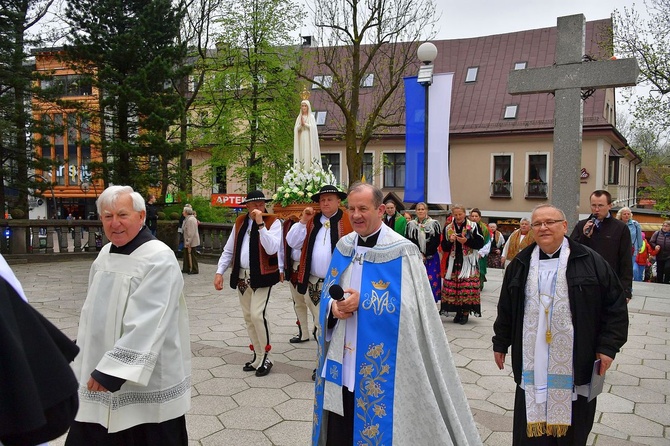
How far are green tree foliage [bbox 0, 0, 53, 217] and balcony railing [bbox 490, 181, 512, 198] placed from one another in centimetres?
2467

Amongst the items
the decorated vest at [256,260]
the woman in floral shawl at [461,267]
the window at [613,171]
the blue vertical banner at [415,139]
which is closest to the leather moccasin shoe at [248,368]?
the decorated vest at [256,260]

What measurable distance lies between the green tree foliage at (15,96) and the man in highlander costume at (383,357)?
16.2 meters

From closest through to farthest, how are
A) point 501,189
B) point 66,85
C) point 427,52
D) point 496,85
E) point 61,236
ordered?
point 427,52, point 61,236, point 66,85, point 496,85, point 501,189

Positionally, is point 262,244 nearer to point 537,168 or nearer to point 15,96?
point 15,96

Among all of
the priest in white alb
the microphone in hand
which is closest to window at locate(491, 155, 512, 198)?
the microphone in hand

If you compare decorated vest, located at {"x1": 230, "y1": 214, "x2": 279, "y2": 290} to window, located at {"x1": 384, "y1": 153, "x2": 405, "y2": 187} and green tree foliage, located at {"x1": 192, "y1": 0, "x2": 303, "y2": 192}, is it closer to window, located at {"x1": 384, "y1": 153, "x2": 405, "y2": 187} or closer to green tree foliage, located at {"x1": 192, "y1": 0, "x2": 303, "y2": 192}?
green tree foliage, located at {"x1": 192, "y1": 0, "x2": 303, "y2": 192}

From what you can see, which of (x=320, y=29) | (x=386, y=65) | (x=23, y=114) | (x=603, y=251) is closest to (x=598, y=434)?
(x=603, y=251)

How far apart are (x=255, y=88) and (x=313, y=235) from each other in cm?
1891

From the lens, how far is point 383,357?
3.27 m

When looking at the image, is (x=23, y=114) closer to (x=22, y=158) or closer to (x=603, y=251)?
(x=22, y=158)

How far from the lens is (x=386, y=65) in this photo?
23.8m

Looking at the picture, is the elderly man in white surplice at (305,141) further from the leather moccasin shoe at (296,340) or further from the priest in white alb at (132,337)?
the priest in white alb at (132,337)

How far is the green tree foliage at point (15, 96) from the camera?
1675cm

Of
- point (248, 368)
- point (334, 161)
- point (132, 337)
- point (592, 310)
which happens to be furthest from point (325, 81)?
point (132, 337)
